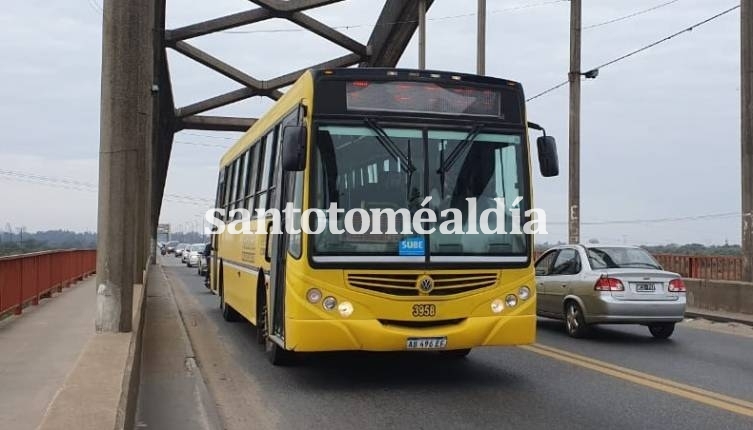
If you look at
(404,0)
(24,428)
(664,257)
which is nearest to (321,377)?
(24,428)

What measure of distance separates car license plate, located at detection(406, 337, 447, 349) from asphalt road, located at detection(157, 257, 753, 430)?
0.49 metres

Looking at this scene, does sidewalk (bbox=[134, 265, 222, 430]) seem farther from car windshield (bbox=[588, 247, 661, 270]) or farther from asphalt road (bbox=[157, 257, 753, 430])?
car windshield (bbox=[588, 247, 661, 270])

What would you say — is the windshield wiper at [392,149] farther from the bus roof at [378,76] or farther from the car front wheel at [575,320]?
the car front wheel at [575,320]

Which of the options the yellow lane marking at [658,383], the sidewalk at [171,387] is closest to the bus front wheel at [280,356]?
the sidewalk at [171,387]

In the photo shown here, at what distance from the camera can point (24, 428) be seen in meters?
6.24

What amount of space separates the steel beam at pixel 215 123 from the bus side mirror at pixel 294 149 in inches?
1984

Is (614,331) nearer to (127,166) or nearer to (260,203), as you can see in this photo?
(260,203)

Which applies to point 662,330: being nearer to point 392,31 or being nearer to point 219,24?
point 392,31

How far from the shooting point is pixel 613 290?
12570 millimetres

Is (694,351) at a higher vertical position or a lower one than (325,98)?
lower

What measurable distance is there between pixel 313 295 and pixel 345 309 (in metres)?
0.34

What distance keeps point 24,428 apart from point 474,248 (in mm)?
4413

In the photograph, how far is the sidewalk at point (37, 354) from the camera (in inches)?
275

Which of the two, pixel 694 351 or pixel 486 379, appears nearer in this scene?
pixel 486 379
